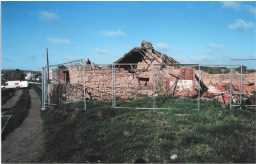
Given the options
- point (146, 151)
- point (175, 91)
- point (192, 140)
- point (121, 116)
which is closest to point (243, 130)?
point (192, 140)

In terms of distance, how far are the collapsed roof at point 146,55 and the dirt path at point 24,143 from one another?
34.8ft

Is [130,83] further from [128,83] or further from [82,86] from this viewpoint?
[82,86]

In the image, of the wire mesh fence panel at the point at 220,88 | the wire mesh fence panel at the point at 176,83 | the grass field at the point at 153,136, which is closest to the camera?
the grass field at the point at 153,136

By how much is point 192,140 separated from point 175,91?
448 inches

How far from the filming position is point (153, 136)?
924cm

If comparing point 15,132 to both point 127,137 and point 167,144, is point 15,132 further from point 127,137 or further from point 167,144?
point 167,144

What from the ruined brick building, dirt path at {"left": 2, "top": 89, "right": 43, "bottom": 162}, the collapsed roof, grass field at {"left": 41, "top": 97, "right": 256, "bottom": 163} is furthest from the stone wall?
grass field at {"left": 41, "top": 97, "right": 256, "bottom": 163}

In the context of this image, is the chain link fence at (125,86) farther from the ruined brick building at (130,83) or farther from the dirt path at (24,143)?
the dirt path at (24,143)

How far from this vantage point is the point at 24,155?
963 centimetres

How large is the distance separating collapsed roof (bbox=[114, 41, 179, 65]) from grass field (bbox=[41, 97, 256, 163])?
1003cm

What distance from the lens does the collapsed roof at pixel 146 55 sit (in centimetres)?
2334

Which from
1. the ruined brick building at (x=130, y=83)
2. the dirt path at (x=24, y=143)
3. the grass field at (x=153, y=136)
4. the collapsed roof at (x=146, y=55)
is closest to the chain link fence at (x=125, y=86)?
the ruined brick building at (x=130, y=83)

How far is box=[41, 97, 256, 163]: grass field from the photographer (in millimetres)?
7945

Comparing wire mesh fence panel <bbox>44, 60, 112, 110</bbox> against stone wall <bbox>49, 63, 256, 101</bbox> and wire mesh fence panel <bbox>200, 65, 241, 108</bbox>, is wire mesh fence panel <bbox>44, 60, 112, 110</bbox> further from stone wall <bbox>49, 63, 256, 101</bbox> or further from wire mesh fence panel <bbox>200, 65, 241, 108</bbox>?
wire mesh fence panel <bbox>200, 65, 241, 108</bbox>
